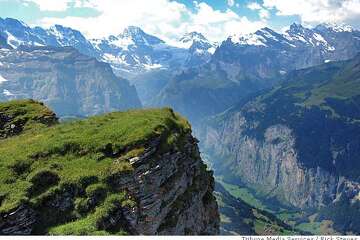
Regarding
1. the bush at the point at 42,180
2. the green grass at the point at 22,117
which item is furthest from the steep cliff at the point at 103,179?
the green grass at the point at 22,117

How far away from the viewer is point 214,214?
60969mm

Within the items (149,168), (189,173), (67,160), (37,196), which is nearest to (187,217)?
(189,173)

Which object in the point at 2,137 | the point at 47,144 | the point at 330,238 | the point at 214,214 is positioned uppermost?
the point at 330,238

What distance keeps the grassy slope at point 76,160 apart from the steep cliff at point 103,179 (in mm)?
68

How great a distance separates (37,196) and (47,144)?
791cm

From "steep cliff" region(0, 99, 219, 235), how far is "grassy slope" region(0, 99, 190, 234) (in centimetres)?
7

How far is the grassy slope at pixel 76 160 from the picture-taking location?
37125 mm

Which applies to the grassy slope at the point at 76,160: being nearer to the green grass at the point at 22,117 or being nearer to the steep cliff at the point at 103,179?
the steep cliff at the point at 103,179

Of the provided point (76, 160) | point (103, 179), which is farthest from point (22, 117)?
point (103, 179)

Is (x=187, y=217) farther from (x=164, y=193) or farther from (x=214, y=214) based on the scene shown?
(x=214, y=214)

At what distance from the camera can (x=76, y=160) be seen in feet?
139

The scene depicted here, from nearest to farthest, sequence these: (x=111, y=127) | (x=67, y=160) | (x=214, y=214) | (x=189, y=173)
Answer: (x=67, y=160) → (x=111, y=127) → (x=189, y=173) → (x=214, y=214)

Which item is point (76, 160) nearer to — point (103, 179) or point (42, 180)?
point (103, 179)

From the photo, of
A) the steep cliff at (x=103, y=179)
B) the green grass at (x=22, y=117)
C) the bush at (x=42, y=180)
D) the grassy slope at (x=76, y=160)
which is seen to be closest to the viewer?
the steep cliff at (x=103, y=179)
